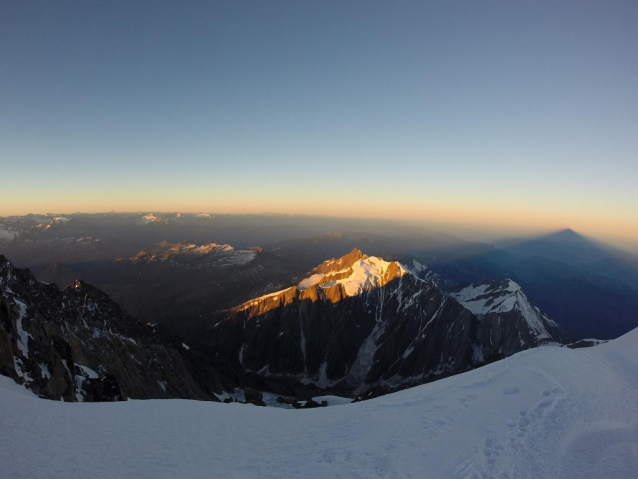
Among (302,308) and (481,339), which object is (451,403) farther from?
(302,308)

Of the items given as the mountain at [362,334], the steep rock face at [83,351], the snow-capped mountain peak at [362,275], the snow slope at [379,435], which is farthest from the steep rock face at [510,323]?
the snow slope at [379,435]

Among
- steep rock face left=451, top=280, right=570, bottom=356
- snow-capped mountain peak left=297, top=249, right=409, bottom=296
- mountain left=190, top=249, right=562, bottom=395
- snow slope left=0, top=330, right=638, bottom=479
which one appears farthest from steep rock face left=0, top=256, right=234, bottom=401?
steep rock face left=451, top=280, right=570, bottom=356

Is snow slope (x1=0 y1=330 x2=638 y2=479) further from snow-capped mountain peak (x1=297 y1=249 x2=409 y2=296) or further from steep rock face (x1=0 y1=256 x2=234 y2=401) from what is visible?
snow-capped mountain peak (x1=297 y1=249 x2=409 y2=296)

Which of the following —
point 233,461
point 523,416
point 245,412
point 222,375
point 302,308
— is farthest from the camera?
point 302,308

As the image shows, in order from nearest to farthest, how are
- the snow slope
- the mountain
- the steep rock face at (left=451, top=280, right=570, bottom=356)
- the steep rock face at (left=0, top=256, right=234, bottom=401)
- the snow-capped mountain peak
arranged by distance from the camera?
the snow slope
the steep rock face at (left=0, top=256, right=234, bottom=401)
the steep rock face at (left=451, top=280, right=570, bottom=356)
the mountain
the snow-capped mountain peak

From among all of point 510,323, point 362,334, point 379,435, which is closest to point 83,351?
point 379,435

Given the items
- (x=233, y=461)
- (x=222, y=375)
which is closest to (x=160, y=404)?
(x=233, y=461)

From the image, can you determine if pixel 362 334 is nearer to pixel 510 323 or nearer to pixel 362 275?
pixel 362 275
